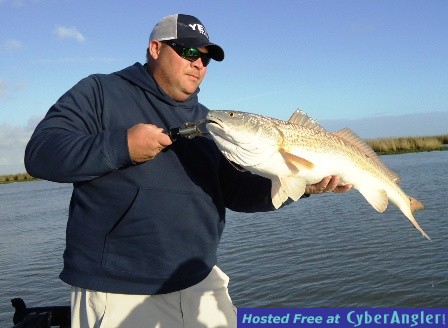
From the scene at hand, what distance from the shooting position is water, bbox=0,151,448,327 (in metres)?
7.86

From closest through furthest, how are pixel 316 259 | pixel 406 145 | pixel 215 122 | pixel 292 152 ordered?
pixel 215 122 < pixel 292 152 < pixel 316 259 < pixel 406 145

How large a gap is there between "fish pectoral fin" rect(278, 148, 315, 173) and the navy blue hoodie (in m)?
0.60

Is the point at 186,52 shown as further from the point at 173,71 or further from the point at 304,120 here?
the point at 304,120

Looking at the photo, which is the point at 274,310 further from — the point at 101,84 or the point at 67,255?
the point at 101,84

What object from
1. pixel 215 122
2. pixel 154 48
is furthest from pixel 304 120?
pixel 154 48

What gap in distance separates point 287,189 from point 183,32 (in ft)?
4.23

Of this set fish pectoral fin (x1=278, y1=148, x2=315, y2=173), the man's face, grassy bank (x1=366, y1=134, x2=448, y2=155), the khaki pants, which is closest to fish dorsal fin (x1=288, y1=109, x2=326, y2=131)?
fish pectoral fin (x1=278, y1=148, x2=315, y2=173)

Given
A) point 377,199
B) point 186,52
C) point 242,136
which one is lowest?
point 377,199

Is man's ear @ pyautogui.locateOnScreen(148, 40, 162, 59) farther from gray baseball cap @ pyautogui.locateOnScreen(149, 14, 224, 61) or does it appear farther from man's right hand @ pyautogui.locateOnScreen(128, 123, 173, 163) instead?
man's right hand @ pyautogui.locateOnScreen(128, 123, 173, 163)

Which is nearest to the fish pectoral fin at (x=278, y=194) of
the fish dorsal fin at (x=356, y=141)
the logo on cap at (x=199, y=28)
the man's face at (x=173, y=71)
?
the fish dorsal fin at (x=356, y=141)

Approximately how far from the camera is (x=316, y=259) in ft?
31.6

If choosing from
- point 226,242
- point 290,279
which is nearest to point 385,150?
point 226,242

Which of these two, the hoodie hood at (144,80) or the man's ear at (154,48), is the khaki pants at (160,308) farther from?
the man's ear at (154,48)

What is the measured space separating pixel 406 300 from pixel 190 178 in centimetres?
545
